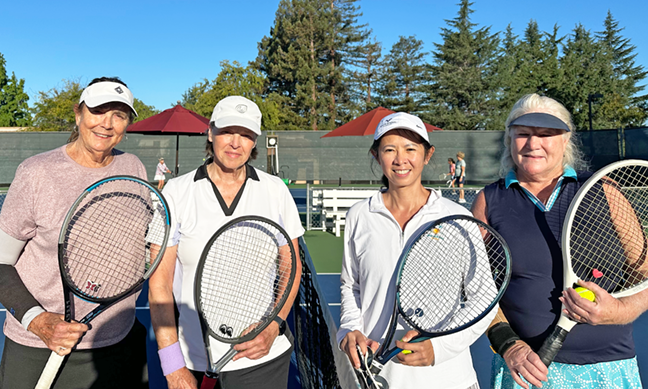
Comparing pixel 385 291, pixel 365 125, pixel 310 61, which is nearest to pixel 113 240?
pixel 385 291

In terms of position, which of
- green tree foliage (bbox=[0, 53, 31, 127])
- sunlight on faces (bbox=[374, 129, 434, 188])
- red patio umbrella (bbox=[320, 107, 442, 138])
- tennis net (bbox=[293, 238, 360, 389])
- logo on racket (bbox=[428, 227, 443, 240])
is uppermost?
green tree foliage (bbox=[0, 53, 31, 127])

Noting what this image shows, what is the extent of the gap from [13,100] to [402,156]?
43742mm

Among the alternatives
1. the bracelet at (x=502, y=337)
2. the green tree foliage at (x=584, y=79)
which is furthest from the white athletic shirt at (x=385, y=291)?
the green tree foliage at (x=584, y=79)

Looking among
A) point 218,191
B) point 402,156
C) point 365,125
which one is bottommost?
point 218,191

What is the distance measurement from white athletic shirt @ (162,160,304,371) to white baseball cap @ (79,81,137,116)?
397 mm

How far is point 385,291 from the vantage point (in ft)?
5.63

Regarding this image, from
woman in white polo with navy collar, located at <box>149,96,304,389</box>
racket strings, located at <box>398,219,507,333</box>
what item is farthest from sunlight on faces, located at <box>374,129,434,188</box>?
woman in white polo with navy collar, located at <box>149,96,304,389</box>

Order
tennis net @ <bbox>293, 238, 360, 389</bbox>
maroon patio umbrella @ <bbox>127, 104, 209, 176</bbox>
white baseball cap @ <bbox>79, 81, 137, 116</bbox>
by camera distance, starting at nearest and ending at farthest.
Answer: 1. tennis net @ <bbox>293, 238, 360, 389</bbox>
2. white baseball cap @ <bbox>79, 81, 137, 116</bbox>
3. maroon patio umbrella @ <bbox>127, 104, 209, 176</bbox>

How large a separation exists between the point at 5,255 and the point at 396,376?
4.86 feet

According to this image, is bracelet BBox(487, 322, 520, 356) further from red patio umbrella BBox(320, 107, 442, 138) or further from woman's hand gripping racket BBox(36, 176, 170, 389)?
red patio umbrella BBox(320, 107, 442, 138)

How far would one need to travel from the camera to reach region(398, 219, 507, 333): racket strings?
5.34 ft

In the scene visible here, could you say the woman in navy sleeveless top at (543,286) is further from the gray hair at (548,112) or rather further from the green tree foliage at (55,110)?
the green tree foliage at (55,110)

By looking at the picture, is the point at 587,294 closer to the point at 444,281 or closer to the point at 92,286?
the point at 444,281

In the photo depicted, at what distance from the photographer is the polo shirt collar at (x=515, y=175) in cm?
178
